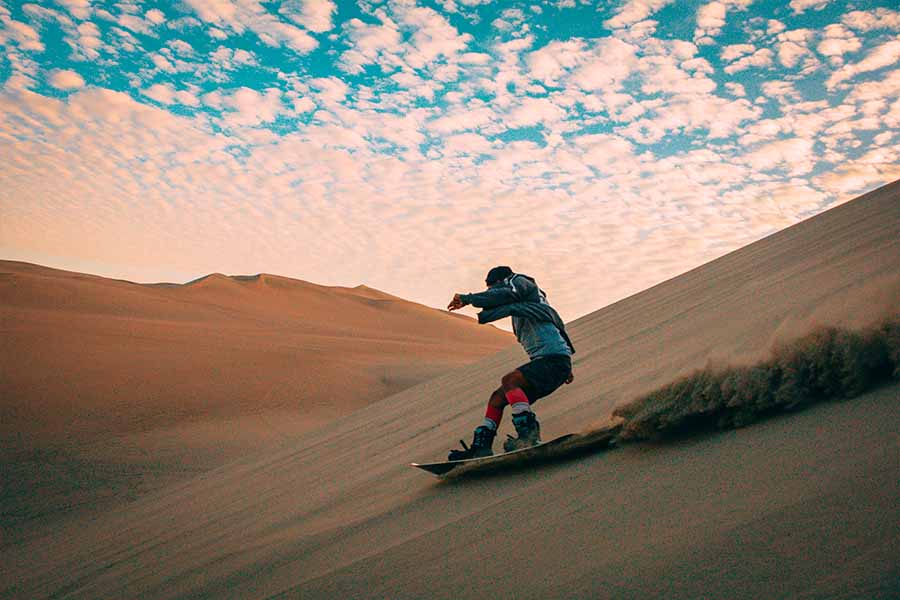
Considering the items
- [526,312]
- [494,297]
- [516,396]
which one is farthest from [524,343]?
[516,396]

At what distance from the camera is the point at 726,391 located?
2162 mm

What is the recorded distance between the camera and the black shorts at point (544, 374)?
3156 mm

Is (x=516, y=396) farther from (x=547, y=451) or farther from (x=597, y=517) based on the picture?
(x=597, y=517)

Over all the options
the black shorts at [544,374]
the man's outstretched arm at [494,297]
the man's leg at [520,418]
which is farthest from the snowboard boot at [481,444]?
the man's outstretched arm at [494,297]

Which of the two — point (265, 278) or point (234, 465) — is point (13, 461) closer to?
A: point (234, 465)

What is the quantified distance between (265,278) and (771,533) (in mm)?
41864

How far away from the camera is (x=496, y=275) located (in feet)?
11.3

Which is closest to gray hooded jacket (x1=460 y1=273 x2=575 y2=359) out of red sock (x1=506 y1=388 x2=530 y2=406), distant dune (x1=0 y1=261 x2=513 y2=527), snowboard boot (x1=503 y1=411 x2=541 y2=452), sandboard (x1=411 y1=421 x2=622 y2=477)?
red sock (x1=506 y1=388 x2=530 y2=406)

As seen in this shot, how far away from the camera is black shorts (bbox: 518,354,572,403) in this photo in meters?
3.16

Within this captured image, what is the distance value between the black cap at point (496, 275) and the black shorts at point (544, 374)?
1.61 ft

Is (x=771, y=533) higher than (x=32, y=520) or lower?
lower

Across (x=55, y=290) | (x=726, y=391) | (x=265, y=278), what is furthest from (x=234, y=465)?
(x=265, y=278)

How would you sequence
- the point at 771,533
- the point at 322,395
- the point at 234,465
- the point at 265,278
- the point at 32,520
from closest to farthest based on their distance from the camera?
the point at 771,533
the point at 32,520
the point at 234,465
the point at 322,395
the point at 265,278

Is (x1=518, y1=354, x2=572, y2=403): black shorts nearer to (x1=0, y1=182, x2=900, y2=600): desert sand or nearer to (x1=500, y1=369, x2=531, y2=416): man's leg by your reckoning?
(x1=500, y1=369, x2=531, y2=416): man's leg
